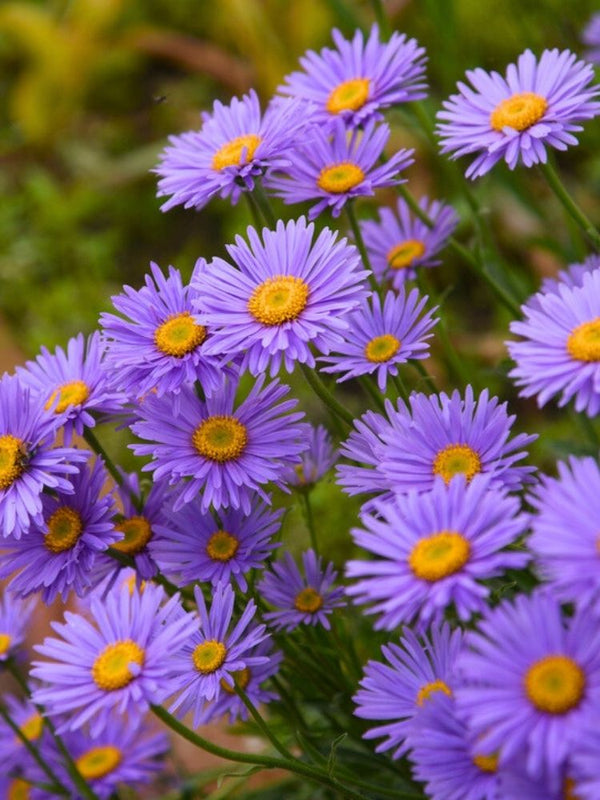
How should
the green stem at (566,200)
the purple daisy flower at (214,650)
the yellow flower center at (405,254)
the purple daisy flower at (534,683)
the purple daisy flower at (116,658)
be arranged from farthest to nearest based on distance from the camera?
1. the yellow flower center at (405,254)
2. the green stem at (566,200)
3. the purple daisy flower at (214,650)
4. the purple daisy flower at (116,658)
5. the purple daisy flower at (534,683)

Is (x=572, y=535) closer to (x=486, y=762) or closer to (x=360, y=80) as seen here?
(x=486, y=762)

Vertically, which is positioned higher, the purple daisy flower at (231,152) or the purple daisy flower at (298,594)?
the purple daisy flower at (231,152)

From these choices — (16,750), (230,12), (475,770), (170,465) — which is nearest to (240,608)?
(170,465)

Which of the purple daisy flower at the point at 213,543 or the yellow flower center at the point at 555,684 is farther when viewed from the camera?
the purple daisy flower at the point at 213,543

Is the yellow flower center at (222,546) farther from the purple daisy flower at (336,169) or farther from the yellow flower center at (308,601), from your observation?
the purple daisy flower at (336,169)

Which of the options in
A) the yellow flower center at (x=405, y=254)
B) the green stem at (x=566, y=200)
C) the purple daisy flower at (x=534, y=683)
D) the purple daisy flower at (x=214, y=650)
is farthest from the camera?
the yellow flower center at (x=405, y=254)

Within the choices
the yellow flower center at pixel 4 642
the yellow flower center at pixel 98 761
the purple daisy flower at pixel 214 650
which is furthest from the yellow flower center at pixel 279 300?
the yellow flower center at pixel 98 761

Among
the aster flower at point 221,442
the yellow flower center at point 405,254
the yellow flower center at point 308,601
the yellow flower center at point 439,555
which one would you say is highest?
the yellow flower center at point 405,254
